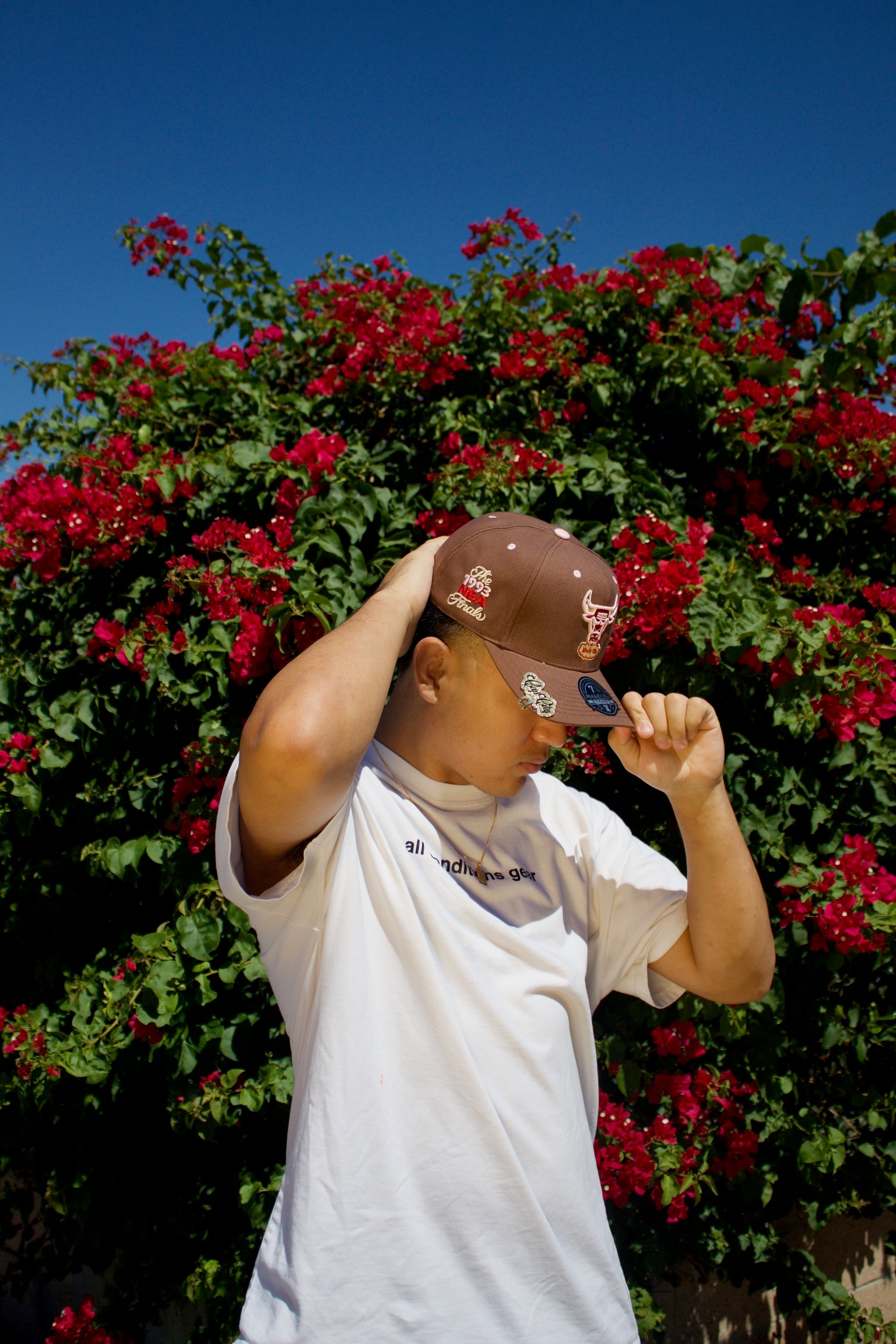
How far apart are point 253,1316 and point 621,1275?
501 millimetres

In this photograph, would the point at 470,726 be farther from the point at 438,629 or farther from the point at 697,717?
the point at 697,717

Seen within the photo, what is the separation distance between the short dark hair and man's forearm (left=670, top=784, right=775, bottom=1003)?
1.30 feet

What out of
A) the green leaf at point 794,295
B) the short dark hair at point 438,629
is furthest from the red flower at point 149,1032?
the green leaf at point 794,295

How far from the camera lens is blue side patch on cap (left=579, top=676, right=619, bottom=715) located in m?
1.24

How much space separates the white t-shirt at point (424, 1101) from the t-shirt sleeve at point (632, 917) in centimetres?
11

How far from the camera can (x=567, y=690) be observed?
124 cm

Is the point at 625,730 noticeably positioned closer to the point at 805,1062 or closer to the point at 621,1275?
the point at 621,1275

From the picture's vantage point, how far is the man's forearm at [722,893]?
4.16 feet

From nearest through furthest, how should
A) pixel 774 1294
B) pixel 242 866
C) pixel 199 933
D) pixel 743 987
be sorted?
pixel 242 866 → pixel 743 987 → pixel 199 933 → pixel 774 1294

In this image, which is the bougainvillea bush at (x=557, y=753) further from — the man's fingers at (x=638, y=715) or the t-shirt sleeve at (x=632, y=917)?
the man's fingers at (x=638, y=715)

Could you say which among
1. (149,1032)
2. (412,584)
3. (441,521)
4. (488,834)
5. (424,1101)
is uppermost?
(441,521)

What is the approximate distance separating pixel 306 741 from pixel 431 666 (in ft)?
1.06

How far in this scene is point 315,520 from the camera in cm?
234

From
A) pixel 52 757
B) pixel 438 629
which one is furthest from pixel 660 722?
pixel 52 757
